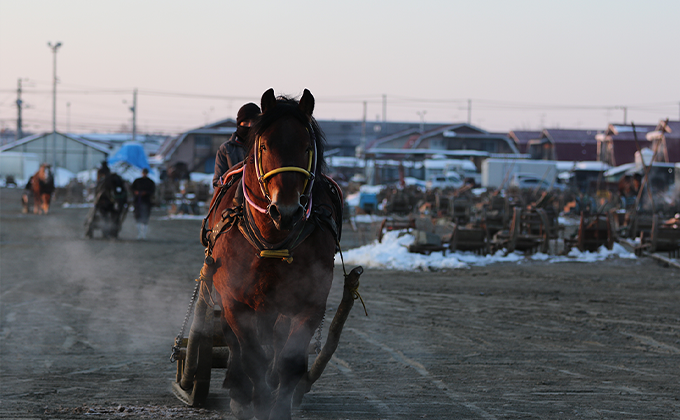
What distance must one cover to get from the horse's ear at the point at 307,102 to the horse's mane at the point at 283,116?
0.10 ft

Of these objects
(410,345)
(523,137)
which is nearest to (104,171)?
(410,345)

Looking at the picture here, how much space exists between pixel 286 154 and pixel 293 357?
1.37 m

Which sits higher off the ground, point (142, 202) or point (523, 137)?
point (523, 137)

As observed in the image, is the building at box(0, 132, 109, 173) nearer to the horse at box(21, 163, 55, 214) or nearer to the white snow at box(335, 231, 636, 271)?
the horse at box(21, 163, 55, 214)

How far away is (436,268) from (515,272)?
161cm

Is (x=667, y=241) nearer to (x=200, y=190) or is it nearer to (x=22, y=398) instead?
(x=22, y=398)

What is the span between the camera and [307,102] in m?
4.54

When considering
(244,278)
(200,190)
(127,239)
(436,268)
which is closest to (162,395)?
(244,278)

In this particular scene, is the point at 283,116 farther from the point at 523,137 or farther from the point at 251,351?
the point at 523,137

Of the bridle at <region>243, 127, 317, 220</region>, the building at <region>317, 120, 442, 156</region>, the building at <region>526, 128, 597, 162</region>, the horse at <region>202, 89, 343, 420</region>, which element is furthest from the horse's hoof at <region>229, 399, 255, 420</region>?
the building at <region>317, 120, 442, 156</region>

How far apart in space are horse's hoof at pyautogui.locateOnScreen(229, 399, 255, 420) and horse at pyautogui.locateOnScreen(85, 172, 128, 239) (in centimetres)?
1665

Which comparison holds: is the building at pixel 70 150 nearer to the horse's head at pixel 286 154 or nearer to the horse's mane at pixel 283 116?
the horse's mane at pixel 283 116

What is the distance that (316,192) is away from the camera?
5.00 meters

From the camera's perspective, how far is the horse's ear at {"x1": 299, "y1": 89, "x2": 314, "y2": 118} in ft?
14.8
